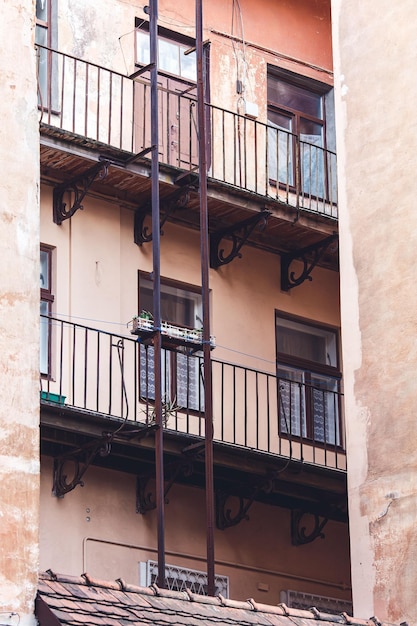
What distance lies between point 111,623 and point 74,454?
5.73 meters

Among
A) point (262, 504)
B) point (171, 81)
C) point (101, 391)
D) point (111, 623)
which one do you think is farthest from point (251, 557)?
point (111, 623)

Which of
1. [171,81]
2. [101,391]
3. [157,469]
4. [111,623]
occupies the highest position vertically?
[171,81]

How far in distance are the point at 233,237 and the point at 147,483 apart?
3.48 metres

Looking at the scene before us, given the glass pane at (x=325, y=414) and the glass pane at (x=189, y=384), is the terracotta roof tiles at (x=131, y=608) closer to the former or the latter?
the glass pane at (x=189, y=384)

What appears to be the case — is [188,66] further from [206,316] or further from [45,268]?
[206,316]

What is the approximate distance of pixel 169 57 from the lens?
2194cm

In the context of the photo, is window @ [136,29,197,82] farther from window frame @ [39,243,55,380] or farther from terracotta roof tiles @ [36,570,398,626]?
terracotta roof tiles @ [36,570,398,626]

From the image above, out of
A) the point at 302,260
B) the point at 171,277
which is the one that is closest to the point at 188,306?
the point at 171,277

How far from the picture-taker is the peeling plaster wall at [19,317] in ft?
43.1

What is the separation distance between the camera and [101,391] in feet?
64.1

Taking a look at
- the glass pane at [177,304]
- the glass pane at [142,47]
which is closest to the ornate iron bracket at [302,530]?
the glass pane at [177,304]

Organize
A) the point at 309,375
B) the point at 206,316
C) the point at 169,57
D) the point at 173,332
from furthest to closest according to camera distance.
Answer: the point at 309,375
the point at 169,57
the point at 173,332
the point at 206,316

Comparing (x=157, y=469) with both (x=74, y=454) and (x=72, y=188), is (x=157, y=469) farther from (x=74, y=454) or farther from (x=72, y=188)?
(x=72, y=188)

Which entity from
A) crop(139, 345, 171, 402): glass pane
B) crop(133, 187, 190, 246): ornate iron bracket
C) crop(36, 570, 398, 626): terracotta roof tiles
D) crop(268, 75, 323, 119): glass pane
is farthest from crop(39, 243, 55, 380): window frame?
crop(36, 570, 398, 626): terracotta roof tiles
